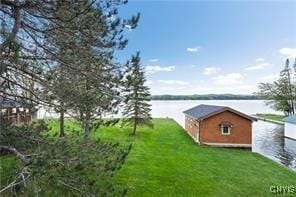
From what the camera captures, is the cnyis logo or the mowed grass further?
the cnyis logo

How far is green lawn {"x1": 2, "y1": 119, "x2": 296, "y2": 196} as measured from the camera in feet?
31.6

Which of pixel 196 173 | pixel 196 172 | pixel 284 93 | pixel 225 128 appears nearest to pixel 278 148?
pixel 225 128

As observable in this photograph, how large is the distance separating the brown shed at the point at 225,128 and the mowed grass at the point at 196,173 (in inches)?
75.3

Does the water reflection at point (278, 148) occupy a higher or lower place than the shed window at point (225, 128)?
lower

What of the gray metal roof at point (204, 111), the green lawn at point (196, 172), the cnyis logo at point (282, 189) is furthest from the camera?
the gray metal roof at point (204, 111)

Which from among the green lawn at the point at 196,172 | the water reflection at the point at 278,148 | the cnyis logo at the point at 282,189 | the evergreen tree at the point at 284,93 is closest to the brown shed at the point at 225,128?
the water reflection at the point at 278,148

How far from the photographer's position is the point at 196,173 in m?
12.0

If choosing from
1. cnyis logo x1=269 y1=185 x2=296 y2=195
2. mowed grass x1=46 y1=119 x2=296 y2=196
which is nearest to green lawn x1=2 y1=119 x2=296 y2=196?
mowed grass x1=46 y1=119 x2=296 y2=196

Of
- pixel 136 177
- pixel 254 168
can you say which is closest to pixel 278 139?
pixel 254 168

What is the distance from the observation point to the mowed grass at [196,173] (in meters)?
9.66

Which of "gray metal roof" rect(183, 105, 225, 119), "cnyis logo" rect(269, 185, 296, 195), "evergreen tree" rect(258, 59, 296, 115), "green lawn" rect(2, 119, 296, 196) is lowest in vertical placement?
"cnyis logo" rect(269, 185, 296, 195)

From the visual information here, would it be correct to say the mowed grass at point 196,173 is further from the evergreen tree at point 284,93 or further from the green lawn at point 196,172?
the evergreen tree at point 284,93

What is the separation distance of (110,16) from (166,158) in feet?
34.1

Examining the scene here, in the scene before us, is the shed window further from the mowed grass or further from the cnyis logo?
the cnyis logo
